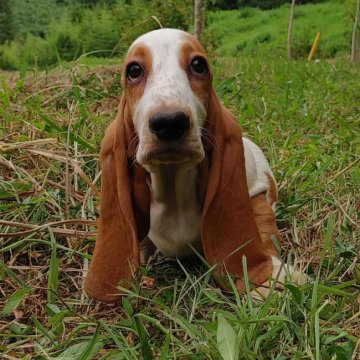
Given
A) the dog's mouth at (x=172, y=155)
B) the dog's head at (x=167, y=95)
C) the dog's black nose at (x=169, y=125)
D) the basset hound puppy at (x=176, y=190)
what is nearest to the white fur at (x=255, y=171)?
the basset hound puppy at (x=176, y=190)

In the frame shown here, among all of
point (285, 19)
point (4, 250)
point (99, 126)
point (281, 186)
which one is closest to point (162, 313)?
point (4, 250)

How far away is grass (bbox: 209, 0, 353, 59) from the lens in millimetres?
16656

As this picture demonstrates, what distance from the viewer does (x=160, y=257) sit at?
3.01m

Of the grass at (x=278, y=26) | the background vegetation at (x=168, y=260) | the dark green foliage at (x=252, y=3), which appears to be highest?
the background vegetation at (x=168, y=260)

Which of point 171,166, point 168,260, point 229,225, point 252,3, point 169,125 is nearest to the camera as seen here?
point 169,125

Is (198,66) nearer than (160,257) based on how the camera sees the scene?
Yes

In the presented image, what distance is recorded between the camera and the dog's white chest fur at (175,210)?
2697mm

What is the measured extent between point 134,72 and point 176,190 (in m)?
0.51

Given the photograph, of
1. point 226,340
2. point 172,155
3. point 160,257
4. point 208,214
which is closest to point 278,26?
point 160,257

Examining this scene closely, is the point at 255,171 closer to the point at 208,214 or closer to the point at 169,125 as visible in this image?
the point at 208,214

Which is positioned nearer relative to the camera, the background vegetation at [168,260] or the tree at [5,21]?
the background vegetation at [168,260]

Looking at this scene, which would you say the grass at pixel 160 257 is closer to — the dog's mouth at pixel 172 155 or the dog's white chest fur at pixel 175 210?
the dog's white chest fur at pixel 175 210

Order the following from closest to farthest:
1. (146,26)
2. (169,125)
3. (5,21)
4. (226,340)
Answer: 1. (226,340)
2. (169,125)
3. (146,26)
4. (5,21)

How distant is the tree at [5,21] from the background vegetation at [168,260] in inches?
437
